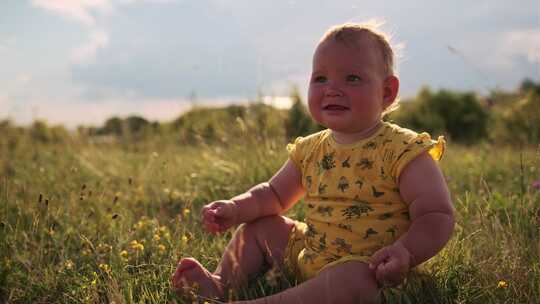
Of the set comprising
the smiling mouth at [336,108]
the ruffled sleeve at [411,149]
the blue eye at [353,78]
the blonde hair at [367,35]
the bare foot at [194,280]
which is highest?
the blonde hair at [367,35]

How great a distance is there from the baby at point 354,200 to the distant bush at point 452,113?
12.3 meters

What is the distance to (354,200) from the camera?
7.61 ft

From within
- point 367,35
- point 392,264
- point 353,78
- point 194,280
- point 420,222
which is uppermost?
point 367,35

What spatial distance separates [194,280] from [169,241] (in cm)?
49

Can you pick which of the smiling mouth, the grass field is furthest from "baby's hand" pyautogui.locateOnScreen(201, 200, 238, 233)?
the smiling mouth

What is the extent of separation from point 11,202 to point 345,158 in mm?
2408

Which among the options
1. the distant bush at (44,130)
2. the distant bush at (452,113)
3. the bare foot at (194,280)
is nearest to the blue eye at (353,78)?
the bare foot at (194,280)

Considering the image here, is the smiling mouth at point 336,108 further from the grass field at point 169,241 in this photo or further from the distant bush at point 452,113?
the distant bush at point 452,113

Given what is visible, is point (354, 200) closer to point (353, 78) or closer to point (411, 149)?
point (411, 149)

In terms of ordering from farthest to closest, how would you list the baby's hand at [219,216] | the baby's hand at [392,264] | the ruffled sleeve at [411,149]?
1. the baby's hand at [219,216]
2. the ruffled sleeve at [411,149]
3. the baby's hand at [392,264]

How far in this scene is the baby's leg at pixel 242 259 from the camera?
7.77ft

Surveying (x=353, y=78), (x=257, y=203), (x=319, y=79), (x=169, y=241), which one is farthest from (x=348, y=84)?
(x=169, y=241)

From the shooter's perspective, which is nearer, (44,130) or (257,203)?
(257,203)

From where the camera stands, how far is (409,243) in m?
2.07
